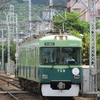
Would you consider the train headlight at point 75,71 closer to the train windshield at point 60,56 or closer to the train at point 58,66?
the train at point 58,66

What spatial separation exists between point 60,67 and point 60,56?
454 mm

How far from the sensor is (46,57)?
15023 mm

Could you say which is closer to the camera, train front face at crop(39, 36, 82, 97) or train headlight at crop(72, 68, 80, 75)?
train front face at crop(39, 36, 82, 97)

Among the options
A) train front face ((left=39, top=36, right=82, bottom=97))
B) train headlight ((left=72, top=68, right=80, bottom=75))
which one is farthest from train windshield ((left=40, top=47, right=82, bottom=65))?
train headlight ((left=72, top=68, right=80, bottom=75))

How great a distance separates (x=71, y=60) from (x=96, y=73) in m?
3.63

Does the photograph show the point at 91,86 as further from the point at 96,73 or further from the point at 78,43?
the point at 78,43

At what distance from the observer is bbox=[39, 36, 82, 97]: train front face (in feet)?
48.6

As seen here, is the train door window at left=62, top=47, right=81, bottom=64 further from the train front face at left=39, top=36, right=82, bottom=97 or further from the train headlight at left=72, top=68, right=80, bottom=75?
the train headlight at left=72, top=68, right=80, bottom=75

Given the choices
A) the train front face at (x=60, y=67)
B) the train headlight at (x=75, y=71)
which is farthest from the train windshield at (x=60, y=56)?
the train headlight at (x=75, y=71)

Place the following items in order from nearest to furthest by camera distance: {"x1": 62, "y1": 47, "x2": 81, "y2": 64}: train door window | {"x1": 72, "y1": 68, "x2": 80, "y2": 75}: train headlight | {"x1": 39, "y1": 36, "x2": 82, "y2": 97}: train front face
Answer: {"x1": 39, "y1": 36, "x2": 82, "y2": 97}: train front face
{"x1": 72, "y1": 68, "x2": 80, "y2": 75}: train headlight
{"x1": 62, "y1": 47, "x2": 81, "y2": 64}: train door window

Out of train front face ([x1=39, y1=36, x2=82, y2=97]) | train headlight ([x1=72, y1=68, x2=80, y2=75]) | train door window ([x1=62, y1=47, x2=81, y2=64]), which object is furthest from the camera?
train door window ([x1=62, y1=47, x2=81, y2=64])

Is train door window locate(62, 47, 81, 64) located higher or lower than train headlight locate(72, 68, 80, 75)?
higher

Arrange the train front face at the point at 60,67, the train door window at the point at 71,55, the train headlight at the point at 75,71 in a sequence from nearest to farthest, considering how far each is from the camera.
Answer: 1. the train front face at the point at 60,67
2. the train headlight at the point at 75,71
3. the train door window at the point at 71,55

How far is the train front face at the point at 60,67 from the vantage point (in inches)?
584
